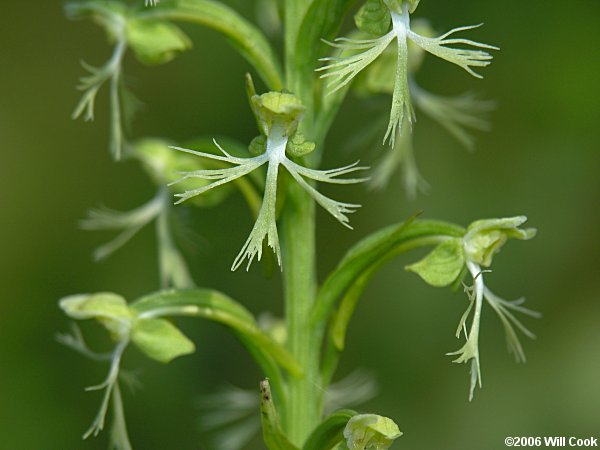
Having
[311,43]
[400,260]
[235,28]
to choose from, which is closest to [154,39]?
[235,28]

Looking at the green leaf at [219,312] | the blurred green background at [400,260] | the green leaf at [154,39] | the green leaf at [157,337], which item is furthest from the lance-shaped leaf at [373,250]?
the blurred green background at [400,260]

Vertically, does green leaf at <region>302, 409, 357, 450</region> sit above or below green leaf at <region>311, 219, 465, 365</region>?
below

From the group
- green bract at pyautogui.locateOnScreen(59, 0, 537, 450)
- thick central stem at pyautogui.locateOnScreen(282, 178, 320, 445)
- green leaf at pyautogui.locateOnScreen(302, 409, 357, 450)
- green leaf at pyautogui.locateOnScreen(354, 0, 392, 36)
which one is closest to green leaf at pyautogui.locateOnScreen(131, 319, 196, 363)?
green bract at pyautogui.locateOnScreen(59, 0, 537, 450)

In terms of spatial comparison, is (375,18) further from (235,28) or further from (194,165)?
(194,165)

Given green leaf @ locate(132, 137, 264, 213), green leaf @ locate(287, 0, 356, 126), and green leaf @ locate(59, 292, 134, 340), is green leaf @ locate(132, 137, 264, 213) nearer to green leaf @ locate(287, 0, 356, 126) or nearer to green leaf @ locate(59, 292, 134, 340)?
green leaf @ locate(287, 0, 356, 126)

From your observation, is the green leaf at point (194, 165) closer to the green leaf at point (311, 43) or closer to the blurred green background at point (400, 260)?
the green leaf at point (311, 43)

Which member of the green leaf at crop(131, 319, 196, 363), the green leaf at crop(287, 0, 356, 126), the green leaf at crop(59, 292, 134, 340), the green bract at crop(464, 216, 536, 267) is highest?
the green leaf at crop(287, 0, 356, 126)

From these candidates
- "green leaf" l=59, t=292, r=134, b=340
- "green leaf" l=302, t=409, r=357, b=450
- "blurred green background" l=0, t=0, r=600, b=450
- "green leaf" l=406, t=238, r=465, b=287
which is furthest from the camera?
"blurred green background" l=0, t=0, r=600, b=450
